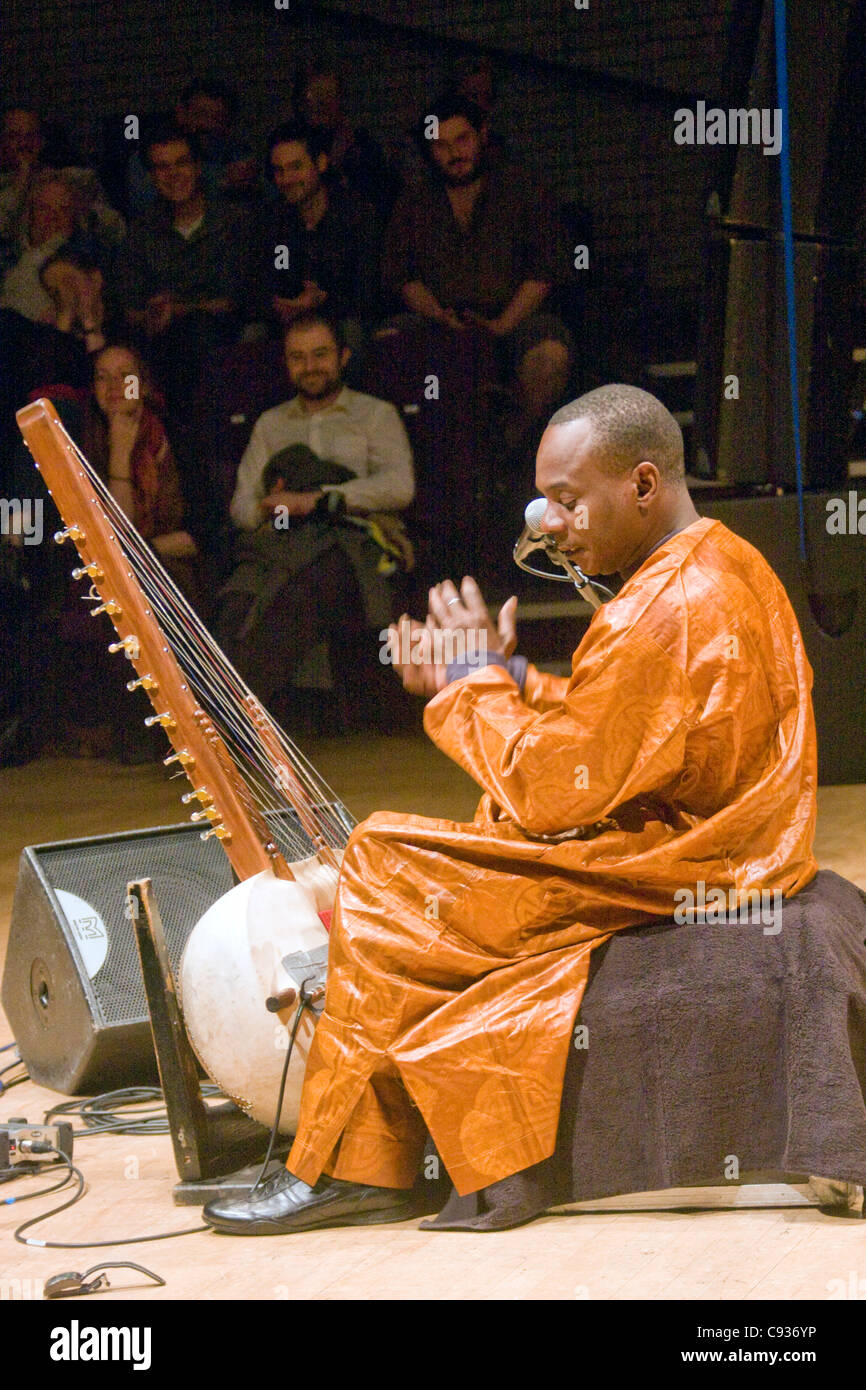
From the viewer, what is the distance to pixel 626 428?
2580mm

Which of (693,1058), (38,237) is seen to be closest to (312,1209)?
(693,1058)

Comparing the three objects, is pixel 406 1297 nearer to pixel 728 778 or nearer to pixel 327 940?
pixel 327 940

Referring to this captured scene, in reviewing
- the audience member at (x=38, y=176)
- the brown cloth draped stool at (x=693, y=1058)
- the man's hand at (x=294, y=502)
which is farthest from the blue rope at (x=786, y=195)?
the audience member at (x=38, y=176)

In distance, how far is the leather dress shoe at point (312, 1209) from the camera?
2.61 meters

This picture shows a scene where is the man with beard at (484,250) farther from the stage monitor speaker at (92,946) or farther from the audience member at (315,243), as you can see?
the stage monitor speaker at (92,946)

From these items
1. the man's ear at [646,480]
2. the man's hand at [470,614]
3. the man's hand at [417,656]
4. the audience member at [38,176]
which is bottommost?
the man's hand at [417,656]

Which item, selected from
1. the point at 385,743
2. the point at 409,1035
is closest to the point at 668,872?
the point at 409,1035

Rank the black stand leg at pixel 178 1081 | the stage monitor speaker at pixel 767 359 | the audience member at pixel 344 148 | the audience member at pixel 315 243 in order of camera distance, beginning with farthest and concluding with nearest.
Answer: the audience member at pixel 344 148, the audience member at pixel 315 243, the stage monitor speaker at pixel 767 359, the black stand leg at pixel 178 1081

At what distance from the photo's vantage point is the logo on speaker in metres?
3.47

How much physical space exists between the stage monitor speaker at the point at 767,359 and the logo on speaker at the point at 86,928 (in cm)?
295

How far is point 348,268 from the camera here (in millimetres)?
7070

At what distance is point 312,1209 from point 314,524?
409 cm

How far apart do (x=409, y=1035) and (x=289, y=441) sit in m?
4.36

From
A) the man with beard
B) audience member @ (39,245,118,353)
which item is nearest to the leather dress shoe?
the man with beard
